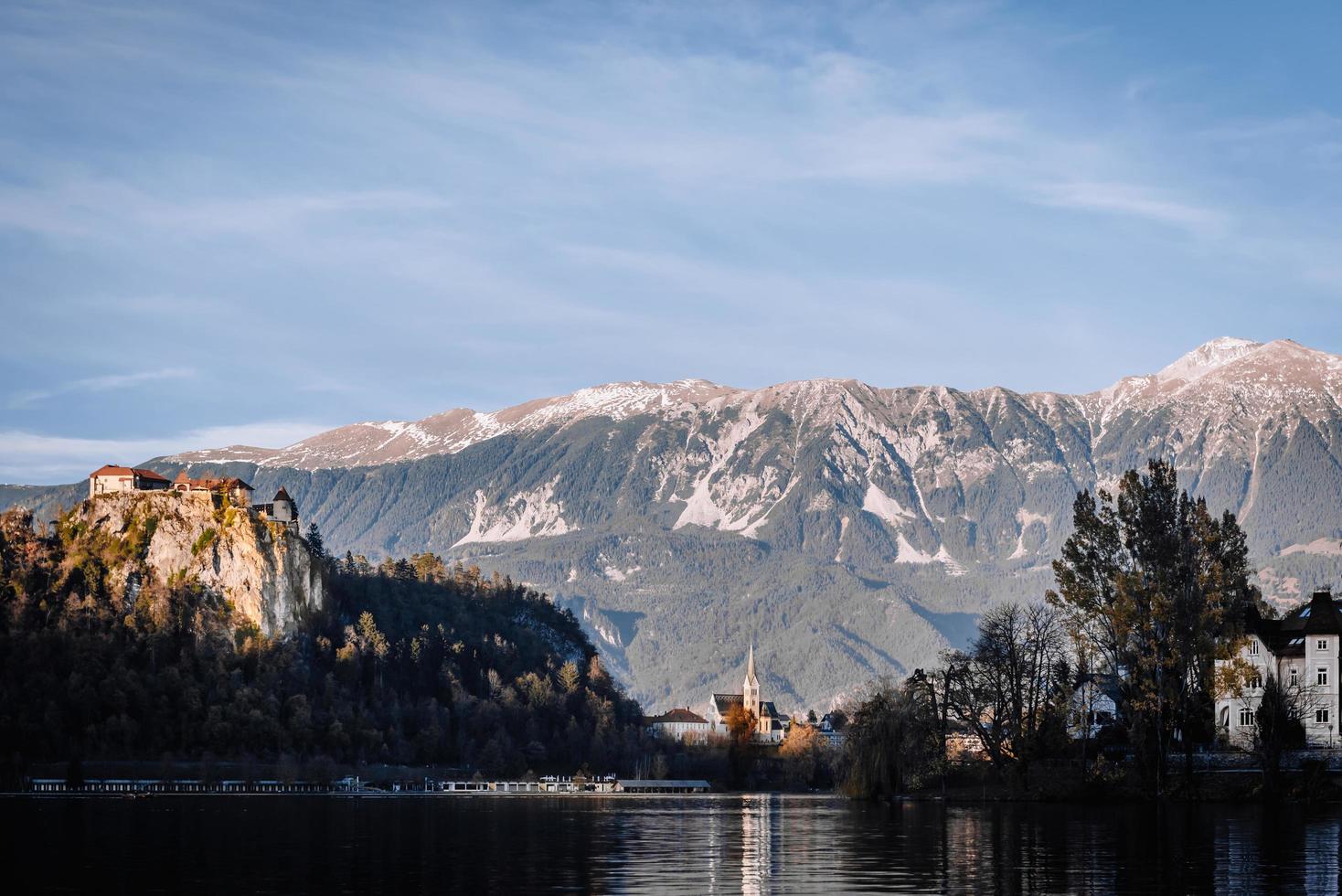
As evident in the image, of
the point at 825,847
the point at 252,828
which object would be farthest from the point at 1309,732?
the point at 252,828

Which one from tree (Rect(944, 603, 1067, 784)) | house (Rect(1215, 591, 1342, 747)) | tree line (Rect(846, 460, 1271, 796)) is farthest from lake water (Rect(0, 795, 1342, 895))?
house (Rect(1215, 591, 1342, 747))

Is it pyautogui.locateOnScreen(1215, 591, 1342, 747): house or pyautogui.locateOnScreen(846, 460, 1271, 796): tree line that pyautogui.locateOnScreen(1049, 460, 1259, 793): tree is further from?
pyautogui.locateOnScreen(1215, 591, 1342, 747): house

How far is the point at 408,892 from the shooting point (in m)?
71.8

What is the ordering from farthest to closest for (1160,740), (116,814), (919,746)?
(919,746) < (116,814) < (1160,740)

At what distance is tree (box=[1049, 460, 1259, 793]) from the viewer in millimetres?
135875

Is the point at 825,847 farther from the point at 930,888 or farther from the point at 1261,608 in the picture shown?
the point at 1261,608

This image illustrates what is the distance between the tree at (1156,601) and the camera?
13588 centimetres

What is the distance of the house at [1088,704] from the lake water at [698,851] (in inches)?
351

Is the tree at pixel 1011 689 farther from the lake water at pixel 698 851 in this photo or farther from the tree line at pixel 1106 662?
the lake water at pixel 698 851

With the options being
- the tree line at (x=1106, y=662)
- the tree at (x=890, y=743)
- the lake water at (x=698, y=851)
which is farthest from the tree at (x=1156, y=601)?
the tree at (x=890, y=743)

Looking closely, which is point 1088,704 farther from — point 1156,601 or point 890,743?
point 1156,601

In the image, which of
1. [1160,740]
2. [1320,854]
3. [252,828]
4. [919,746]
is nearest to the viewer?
[1320,854]

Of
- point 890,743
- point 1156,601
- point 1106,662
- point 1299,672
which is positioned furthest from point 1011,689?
point 1299,672

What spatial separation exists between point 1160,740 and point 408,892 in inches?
3213
